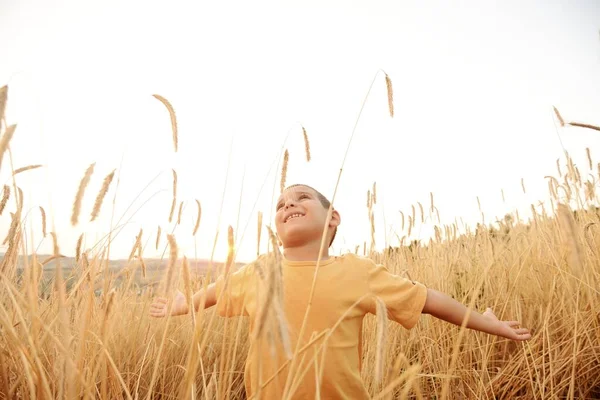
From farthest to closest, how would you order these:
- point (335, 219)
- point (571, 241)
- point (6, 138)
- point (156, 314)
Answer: point (335, 219) < point (156, 314) < point (571, 241) < point (6, 138)

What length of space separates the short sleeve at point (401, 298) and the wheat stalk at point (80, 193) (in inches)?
41.0

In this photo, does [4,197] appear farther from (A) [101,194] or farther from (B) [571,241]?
(B) [571,241]

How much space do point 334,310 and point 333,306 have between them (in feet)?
0.05

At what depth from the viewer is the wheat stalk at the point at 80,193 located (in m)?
1.00

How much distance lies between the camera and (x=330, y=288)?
59.7 inches

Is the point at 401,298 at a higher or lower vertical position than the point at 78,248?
lower

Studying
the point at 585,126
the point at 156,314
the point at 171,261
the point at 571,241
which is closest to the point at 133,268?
the point at 156,314

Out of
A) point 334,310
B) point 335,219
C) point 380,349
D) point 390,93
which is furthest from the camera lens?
point 335,219

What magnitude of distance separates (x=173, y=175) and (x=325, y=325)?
100 centimetres

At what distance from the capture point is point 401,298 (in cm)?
152

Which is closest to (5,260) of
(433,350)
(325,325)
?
(325,325)

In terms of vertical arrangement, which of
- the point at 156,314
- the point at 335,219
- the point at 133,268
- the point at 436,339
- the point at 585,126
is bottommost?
the point at 436,339

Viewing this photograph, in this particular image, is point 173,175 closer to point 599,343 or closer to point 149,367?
point 149,367

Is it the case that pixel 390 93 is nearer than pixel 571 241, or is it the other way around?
pixel 571 241
